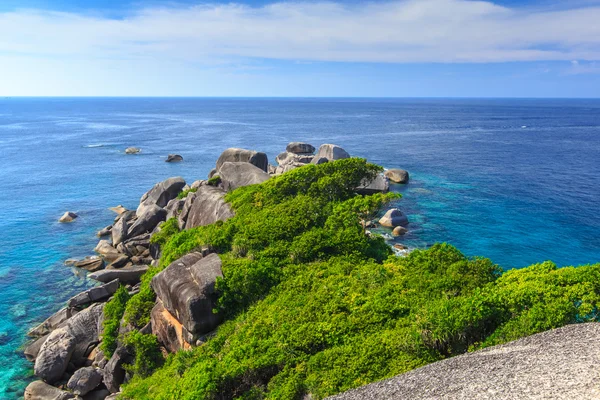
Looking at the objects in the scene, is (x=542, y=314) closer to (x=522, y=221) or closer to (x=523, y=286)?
(x=523, y=286)

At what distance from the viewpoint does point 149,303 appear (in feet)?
90.1

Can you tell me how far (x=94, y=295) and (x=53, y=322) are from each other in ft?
11.2

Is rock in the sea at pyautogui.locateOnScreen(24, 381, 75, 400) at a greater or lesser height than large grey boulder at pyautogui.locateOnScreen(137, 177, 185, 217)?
lesser

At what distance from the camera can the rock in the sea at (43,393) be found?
25.2 metres

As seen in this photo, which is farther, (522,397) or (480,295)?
(480,295)

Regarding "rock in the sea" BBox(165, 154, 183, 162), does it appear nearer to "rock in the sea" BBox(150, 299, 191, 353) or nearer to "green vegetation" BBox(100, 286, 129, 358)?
"green vegetation" BBox(100, 286, 129, 358)

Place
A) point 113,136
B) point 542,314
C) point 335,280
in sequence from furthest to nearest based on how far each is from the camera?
1. point 113,136
2. point 335,280
3. point 542,314

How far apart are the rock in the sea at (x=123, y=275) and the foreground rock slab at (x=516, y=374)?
27338 mm

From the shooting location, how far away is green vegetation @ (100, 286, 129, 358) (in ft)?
88.2

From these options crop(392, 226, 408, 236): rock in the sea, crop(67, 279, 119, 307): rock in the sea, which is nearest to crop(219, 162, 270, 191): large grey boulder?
crop(67, 279, 119, 307): rock in the sea

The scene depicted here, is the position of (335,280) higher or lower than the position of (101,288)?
higher

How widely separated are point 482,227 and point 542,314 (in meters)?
33.6

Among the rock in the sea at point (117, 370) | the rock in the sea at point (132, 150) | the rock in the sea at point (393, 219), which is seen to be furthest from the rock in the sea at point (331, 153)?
the rock in the sea at point (132, 150)

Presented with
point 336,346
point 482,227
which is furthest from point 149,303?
point 482,227
